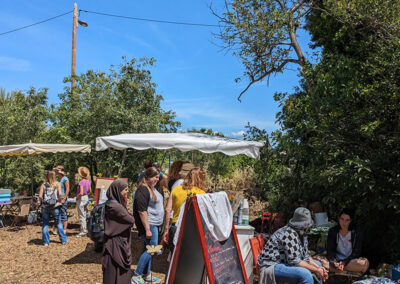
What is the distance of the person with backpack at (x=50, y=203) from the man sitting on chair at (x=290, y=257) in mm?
5239

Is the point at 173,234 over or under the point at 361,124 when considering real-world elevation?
under

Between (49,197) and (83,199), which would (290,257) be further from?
(83,199)

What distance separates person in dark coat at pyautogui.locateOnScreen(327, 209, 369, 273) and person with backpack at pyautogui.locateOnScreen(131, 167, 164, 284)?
2451mm

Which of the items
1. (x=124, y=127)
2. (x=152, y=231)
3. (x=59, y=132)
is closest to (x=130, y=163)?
(x=124, y=127)

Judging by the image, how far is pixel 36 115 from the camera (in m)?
14.0

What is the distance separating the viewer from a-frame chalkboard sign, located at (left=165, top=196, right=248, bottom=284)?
393cm

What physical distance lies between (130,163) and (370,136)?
30.7 ft

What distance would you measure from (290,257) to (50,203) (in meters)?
5.58

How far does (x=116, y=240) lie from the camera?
420 centimetres

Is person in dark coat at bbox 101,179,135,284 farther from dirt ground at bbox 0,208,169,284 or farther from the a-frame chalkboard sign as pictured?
dirt ground at bbox 0,208,169,284

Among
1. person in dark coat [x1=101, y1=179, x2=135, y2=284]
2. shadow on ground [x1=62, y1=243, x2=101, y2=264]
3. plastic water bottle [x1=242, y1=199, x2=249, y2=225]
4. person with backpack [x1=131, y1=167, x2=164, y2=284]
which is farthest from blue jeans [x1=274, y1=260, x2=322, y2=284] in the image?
shadow on ground [x1=62, y1=243, x2=101, y2=264]

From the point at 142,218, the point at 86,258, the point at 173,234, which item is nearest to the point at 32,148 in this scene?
the point at 86,258

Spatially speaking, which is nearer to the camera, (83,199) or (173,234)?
(173,234)

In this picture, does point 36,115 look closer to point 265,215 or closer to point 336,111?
point 265,215
